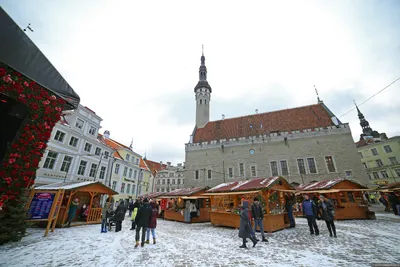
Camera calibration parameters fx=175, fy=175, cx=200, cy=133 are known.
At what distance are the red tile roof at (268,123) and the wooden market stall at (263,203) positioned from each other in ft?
55.7

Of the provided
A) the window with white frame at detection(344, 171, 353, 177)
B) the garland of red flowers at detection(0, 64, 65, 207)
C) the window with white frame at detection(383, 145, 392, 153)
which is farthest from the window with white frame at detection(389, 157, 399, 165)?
the garland of red flowers at detection(0, 64, 65, 207)

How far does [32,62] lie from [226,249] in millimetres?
7009

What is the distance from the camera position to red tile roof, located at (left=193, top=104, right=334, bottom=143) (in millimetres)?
26138

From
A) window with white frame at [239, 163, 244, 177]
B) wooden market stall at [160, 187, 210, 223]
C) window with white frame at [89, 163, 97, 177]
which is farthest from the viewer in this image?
window with white frame at [239, 163, 244, 177]

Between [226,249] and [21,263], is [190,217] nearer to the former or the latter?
[226,249]

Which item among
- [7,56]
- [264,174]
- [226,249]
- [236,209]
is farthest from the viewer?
[264,174]

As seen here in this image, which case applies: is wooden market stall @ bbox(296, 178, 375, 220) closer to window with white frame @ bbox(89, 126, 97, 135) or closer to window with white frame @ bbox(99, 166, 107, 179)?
window with white frame @ bbox(99, 166, 107, 179)

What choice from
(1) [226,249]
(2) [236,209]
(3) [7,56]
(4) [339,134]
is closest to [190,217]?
(2) [236,209]

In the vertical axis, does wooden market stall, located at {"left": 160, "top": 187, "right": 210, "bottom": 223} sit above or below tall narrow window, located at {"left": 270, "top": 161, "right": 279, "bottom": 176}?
below

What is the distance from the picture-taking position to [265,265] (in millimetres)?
4609

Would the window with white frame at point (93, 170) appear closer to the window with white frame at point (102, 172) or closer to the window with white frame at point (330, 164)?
the window with white frame at point (102, 172)

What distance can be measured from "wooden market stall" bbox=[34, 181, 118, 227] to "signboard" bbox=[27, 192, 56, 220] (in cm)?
164

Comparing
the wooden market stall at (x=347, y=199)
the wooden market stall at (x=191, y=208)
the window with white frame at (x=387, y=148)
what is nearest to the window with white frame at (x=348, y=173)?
the wooden market stall at (x=347, y=199)

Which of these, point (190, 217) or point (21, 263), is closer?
point (21, 263)
